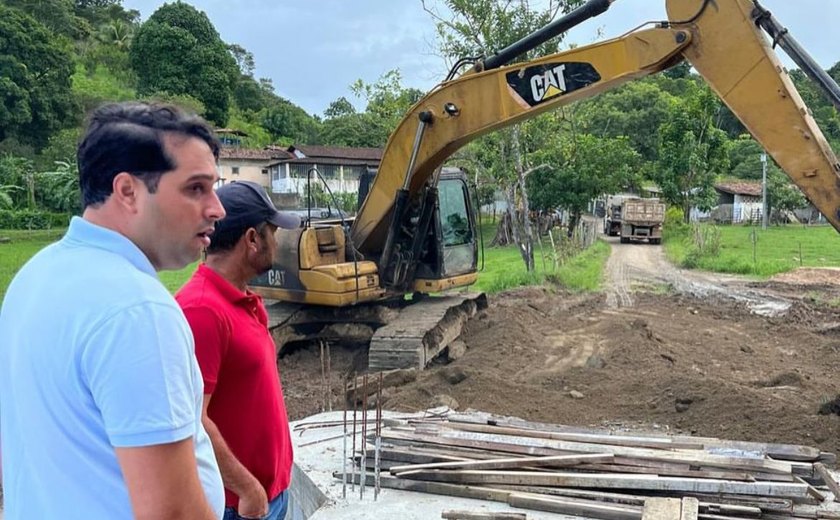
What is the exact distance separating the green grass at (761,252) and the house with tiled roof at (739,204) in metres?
10.5

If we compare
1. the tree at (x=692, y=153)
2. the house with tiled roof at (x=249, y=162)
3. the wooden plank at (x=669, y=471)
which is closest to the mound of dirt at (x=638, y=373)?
the wooden plank at (x=669, y=471)

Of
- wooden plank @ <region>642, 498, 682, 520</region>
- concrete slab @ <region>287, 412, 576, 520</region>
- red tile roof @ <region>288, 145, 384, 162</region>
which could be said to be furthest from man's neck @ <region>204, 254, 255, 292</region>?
red tile roof @ <region>288, 145, 384, 162</region>

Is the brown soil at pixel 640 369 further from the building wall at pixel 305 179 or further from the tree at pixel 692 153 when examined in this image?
the building wall at pixel 305 179

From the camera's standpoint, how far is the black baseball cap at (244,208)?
2.83 metres

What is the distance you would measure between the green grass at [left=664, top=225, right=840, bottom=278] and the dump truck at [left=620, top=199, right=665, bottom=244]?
72cm

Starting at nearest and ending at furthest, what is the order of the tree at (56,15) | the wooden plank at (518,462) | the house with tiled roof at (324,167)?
1. the wooden plank at (518,462)
2. the house with tiled roof at (324,167)
3. the tree at (56,15)

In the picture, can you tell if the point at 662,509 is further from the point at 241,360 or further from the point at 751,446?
the point at 241,360

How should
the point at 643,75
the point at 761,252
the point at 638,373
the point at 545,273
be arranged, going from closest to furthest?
1. the point at 643,75
2. the point at 638,373
3. the point at 545,273
4. the point at 761,252

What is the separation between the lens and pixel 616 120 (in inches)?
1973

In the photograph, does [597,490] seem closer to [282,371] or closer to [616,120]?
[282,371]

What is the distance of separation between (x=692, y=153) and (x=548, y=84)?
26.1 meters

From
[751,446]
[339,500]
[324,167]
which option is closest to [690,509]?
[751,446]

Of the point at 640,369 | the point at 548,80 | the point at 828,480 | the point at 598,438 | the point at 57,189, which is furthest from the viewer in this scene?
the point at 57,189

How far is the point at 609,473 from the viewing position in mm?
4359
